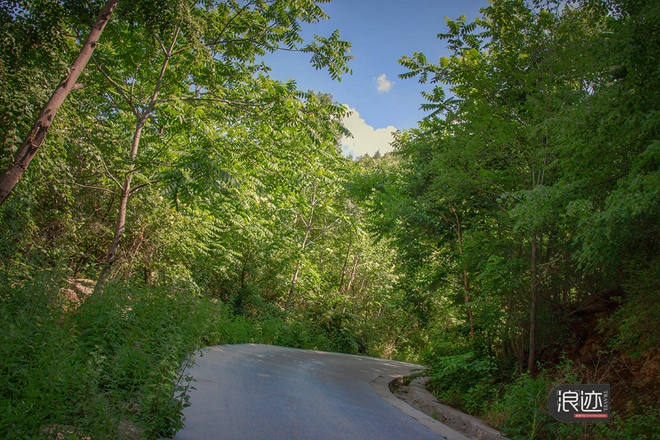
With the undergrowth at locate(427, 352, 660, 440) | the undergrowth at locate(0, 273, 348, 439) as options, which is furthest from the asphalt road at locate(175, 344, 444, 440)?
the undergrowth at locate(427, 352, 660, 440)

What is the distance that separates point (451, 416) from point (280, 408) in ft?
9.32

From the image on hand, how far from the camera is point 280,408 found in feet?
17.8

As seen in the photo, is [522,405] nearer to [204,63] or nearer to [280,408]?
[280,408]

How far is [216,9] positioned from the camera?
9.80m

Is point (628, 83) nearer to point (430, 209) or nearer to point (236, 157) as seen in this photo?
point (430, 209)

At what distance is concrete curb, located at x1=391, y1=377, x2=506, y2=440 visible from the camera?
18.2ft

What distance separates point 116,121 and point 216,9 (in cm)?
410
